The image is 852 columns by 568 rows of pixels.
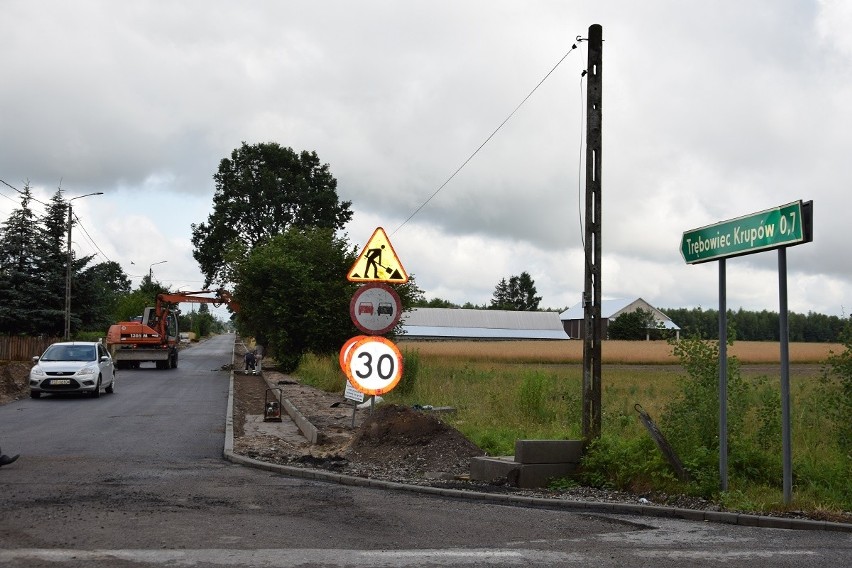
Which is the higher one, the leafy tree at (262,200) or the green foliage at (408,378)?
the leafy tree at (262,200)

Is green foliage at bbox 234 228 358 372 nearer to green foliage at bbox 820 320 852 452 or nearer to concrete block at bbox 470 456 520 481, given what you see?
concrete block at bbox 470 456 520 481

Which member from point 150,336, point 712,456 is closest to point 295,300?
point 150,336

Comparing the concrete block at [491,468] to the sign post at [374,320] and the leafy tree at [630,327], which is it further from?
the leafy tree at [630,327]

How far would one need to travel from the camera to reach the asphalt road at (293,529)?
6449 millimetres

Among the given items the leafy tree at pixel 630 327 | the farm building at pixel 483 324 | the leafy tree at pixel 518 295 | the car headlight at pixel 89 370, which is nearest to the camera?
the car headlight at pixel 89 370

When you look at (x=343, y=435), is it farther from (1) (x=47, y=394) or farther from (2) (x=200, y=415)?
(1) (x=47, y=394)

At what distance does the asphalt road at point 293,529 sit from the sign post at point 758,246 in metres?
1.21

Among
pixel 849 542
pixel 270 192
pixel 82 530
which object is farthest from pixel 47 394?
pixel 270 192

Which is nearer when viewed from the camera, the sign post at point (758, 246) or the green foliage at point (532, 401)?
the sign post at point (758, 246)

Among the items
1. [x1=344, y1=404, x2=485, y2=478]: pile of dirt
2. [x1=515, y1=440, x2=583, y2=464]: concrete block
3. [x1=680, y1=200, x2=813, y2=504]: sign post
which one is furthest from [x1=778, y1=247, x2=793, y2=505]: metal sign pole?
[x1=344, y1=404, x2=485, y2=478]: pile of dirt

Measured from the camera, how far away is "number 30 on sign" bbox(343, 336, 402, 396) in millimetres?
12688

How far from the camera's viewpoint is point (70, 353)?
83.8 feet

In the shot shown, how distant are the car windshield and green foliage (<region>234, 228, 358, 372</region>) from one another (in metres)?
12.5

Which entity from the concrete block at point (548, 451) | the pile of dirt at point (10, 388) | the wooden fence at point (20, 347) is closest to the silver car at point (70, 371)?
the pile of dirt at point (10, 388)
